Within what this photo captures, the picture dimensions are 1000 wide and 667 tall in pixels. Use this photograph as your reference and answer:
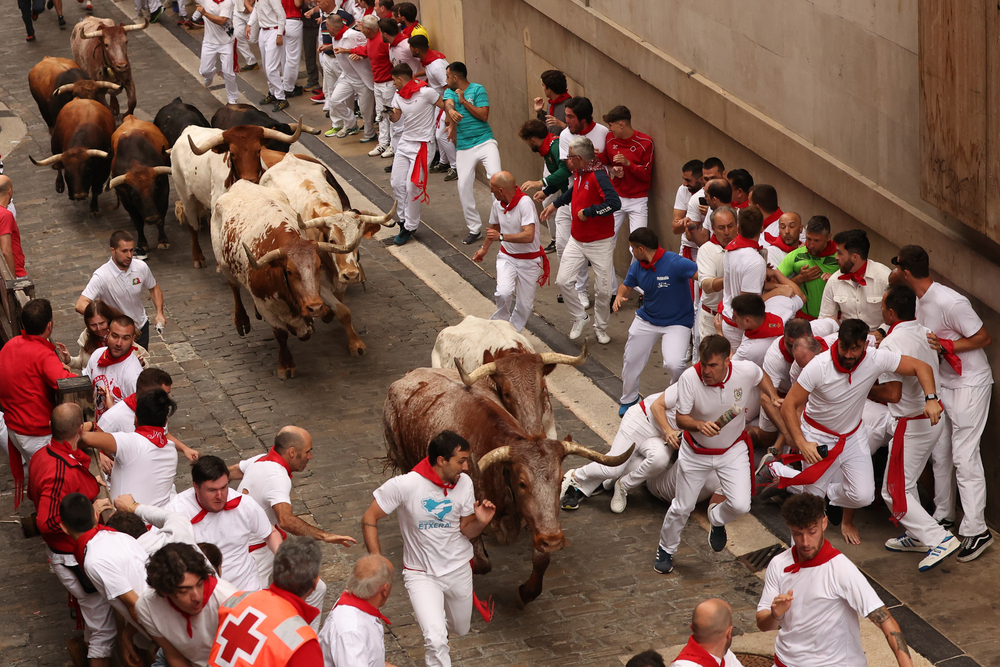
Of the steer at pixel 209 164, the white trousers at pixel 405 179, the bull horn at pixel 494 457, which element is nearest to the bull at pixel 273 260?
the steer at pixel 209 164

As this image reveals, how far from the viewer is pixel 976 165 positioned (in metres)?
8.65

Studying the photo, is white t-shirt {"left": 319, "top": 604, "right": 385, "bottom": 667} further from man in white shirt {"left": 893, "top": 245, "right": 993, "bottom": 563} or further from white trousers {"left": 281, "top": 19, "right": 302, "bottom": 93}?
white trousers {"left": 281, "top": 19, "right": 302, "bottom": 93}

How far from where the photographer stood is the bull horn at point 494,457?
8102mm

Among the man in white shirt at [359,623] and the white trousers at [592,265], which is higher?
the man in white shirt at [359,623]

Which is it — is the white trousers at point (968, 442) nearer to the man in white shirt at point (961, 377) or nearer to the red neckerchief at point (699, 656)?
the man in white shirt at point (961, 377)

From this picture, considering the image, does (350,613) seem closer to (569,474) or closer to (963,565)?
(569,474)

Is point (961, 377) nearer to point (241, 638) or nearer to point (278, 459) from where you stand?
point (278, 459)

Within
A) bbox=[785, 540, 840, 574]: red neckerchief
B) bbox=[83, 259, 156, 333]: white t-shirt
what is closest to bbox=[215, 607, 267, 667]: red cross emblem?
bbox=[785, 540, 840, 574]: red neckerchief

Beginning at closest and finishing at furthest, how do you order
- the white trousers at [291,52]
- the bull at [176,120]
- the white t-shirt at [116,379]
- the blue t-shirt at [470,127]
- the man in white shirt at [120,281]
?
the white t-shirt at [116,379] → the man in white shirt at [120,281] → the blue t-shirt at [470,127] → the bull at [176,120] → the white trousers at [291,52]

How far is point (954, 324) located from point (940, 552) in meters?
1.71

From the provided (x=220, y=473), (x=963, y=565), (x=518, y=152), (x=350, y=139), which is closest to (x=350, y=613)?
(x=220, y=473)

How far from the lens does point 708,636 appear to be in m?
5.80

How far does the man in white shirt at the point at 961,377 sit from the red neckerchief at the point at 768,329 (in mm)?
1088

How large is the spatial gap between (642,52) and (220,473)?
8.08m
